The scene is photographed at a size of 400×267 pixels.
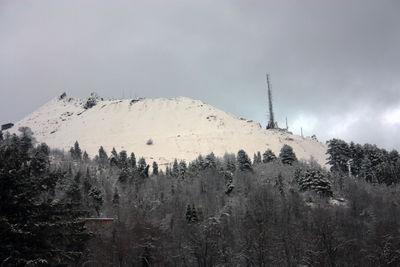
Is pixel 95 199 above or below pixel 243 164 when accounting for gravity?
below

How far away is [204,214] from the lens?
217ft

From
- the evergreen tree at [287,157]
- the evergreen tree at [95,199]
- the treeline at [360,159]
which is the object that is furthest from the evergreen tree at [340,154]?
the evergreen tree at [95,199]

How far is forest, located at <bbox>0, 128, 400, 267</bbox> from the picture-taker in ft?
41.3

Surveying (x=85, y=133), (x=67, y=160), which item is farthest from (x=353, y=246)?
(x=85, y=133)

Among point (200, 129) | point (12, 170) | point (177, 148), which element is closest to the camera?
point (12, 170)

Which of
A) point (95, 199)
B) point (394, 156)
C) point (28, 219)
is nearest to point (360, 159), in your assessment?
point (394, 156)

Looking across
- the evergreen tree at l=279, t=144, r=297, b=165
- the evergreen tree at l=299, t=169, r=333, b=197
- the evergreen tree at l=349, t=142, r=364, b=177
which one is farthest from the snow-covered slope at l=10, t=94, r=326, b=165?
the evergreen tree at l=299, t=169, r=333, b=197

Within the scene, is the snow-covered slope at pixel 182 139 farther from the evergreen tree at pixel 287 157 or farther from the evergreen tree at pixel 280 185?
the evergreen tree at pixel 280 185

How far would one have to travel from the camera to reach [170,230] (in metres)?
56.4

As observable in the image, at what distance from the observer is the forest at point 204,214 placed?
1258 centimetres

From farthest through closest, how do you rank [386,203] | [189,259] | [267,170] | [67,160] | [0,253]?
[67,160]
[267,170]
[386,203]
[189,259]
[0,253]

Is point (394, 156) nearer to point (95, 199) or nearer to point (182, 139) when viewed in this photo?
point (95, 199)

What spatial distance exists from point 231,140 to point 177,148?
27.0 m

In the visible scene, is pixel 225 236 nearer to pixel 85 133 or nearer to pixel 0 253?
pixel 0 253
